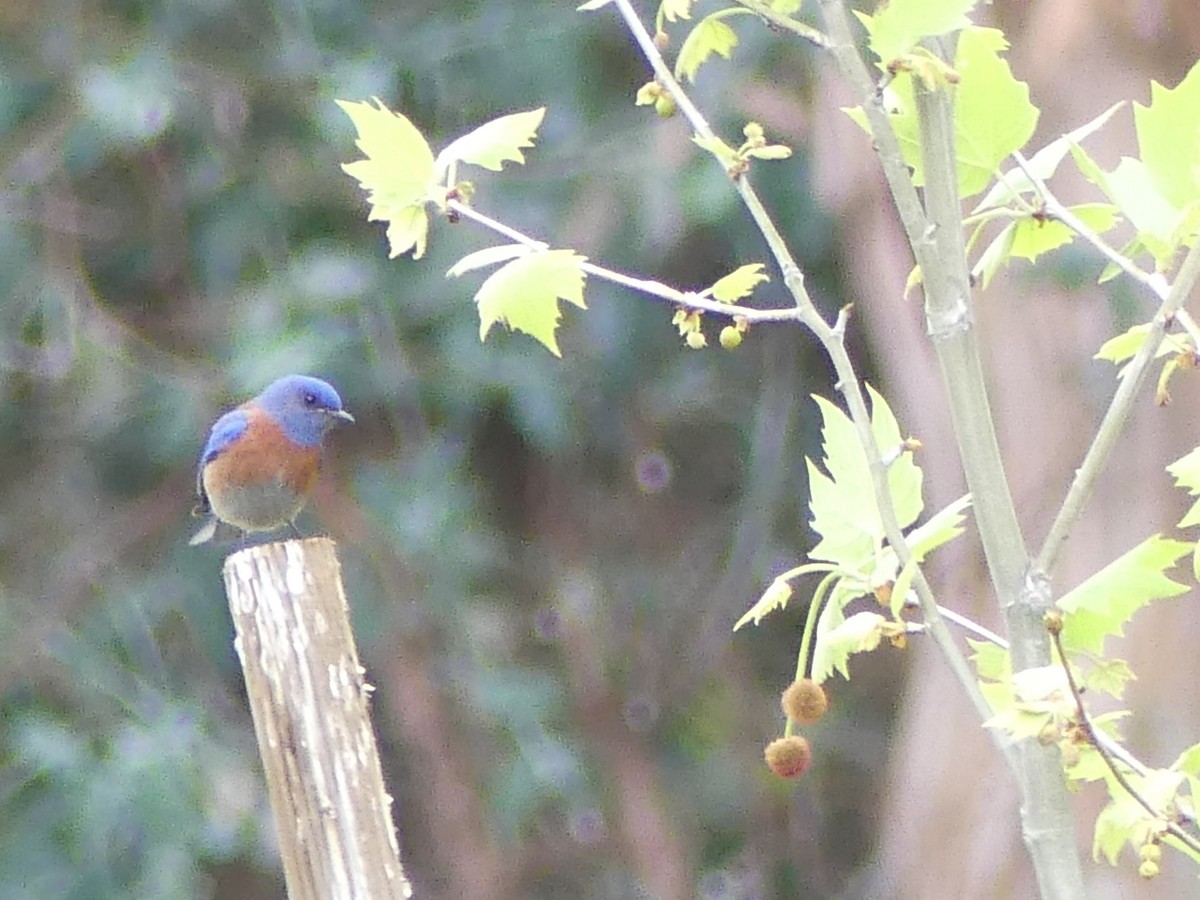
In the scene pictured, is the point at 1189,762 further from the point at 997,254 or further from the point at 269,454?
the point at 269,454

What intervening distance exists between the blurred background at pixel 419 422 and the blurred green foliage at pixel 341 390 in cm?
1

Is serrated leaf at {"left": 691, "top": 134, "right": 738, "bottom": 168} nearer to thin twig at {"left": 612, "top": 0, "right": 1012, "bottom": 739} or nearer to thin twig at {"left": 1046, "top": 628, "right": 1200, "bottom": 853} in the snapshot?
thin twig at {"left": 612, "top": 0, "right": 1012, "bottom": 739}

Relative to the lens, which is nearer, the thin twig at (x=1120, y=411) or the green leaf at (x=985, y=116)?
the thin twig at (x=1120, y=411)

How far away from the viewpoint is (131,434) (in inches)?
188

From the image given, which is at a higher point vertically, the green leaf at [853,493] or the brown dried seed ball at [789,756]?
the green leaf at [853,493]

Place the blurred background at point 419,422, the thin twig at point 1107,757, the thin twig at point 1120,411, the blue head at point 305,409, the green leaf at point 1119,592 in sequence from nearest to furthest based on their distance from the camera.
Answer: the thin twig at point 1107,757
the thin twig at point 1120,411
the green leaf at point 1119,592
the blue head at point 305,409
the blurred background at point 419,422

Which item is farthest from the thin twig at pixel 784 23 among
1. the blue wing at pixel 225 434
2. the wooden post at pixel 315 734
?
the blue wing at pixel 225 434

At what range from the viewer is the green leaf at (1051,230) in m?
1.44

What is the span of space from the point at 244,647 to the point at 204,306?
3.42 m

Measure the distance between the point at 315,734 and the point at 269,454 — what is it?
200 centimetres

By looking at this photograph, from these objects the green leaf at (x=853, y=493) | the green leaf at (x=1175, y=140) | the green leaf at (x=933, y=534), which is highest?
the green leaf at (x=1175, y=140)

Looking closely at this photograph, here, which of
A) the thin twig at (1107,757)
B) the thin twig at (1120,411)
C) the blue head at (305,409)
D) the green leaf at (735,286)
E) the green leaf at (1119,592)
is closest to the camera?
the thin twig at (1107,757)

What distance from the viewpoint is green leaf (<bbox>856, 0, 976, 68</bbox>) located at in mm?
1212

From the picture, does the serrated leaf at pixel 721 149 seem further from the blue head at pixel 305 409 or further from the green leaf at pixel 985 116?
the blue head at pixel 305 409
